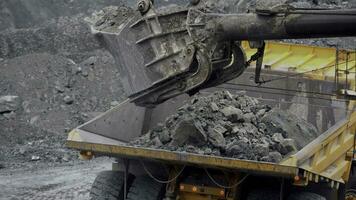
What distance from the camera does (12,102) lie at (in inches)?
611

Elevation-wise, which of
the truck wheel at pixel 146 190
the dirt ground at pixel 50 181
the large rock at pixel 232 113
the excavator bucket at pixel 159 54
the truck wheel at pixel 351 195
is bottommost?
the dirt ground at pixel 50 181

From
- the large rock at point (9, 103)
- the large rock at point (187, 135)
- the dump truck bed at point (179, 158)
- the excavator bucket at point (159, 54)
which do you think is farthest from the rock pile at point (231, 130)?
the large rock at point (9, 103)

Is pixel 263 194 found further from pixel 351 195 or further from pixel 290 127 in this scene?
pixel 351 195

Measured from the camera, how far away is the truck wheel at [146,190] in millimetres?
8359

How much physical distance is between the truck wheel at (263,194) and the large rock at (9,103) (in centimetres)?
826

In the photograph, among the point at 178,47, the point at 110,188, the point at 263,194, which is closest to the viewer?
the point at 263,194

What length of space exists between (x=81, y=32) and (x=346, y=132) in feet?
35.8

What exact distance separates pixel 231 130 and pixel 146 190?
115cm

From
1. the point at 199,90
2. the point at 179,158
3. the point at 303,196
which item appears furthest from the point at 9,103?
the point at 303,196

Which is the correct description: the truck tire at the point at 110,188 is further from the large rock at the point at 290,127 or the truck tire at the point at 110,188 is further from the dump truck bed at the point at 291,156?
the large rock at the point at 290,127

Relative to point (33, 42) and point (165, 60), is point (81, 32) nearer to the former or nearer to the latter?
point (33, 42)

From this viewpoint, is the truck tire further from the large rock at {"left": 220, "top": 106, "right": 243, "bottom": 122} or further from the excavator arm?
the large rock at {"left": 220, "top": 106, "right": 243, "bottom": 122}

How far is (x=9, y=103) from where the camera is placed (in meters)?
15.5

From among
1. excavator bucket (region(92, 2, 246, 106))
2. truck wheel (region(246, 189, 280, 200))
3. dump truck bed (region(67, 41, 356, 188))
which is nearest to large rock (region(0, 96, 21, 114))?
dump truck bed (region(67, 41, 356, 188))
